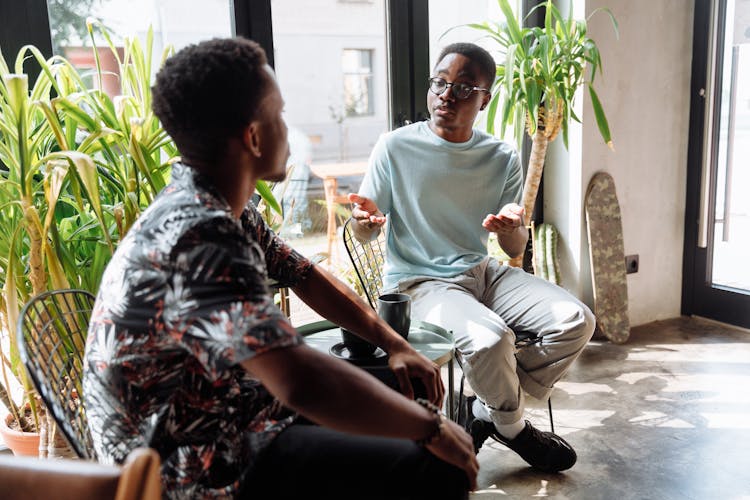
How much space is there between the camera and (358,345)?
1.48m

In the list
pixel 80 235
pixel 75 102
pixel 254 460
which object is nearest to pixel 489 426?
pixel 254 460

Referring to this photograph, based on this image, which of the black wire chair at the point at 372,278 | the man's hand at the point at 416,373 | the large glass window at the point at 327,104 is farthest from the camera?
the large glass window at the point at 327,104

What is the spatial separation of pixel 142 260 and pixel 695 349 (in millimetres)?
2935

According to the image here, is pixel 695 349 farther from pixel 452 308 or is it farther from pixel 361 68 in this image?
pixel 361 68

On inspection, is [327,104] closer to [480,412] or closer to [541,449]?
[480,412]

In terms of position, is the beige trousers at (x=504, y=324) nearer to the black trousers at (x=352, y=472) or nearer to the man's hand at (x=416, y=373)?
the man's hand at (x=416, y=373)

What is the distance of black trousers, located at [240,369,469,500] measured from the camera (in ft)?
3.48

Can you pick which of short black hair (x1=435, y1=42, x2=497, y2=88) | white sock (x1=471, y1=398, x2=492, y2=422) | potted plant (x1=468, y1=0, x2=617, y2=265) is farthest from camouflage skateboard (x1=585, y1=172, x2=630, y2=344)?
white sock (x1=471, y1=398, x2=492, y2=422)

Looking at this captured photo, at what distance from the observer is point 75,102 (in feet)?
5.81

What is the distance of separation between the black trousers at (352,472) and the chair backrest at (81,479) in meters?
0.33

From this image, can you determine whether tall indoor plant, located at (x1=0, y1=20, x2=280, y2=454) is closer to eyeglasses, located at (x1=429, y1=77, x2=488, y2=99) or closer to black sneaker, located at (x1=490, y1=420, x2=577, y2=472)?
eyeglasses, located at (x1=429, y1=77, x2=488, y2=99)

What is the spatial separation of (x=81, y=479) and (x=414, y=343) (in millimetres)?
989

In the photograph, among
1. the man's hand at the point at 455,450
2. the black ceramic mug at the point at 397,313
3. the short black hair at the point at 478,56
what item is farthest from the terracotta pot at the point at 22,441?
the short black hair at the point at 478,56

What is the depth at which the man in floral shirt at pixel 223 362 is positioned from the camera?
966mm
